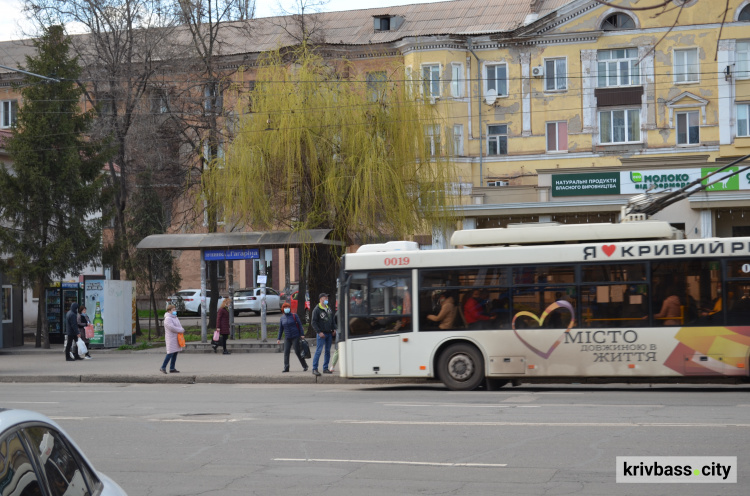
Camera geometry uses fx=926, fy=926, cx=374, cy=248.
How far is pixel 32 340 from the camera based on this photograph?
125ft

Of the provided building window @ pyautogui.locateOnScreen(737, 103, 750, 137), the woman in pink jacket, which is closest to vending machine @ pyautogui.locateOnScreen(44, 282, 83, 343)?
the woman in pink jacket

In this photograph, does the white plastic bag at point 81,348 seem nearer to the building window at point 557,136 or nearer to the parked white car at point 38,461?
the parked white car at point 38,461

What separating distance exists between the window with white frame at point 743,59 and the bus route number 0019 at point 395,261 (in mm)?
32719

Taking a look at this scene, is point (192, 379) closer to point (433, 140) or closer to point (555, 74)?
point (433, 140)

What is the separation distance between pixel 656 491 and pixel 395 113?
2360 cm

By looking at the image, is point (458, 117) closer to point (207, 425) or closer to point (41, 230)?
point (41, 230)

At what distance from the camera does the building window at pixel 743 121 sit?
149ft

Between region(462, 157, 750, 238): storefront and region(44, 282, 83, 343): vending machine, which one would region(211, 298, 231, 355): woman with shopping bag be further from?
region(462, 157, 750, 238): storefront

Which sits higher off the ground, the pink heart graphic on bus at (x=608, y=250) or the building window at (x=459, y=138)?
the building window at (x=459, y=138)

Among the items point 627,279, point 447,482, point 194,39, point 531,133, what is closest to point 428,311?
point 627,279

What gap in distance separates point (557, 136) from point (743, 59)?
31.6ft

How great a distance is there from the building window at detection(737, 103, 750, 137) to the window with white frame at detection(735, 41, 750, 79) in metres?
1.55

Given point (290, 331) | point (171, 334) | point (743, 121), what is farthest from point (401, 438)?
point (743, 121)

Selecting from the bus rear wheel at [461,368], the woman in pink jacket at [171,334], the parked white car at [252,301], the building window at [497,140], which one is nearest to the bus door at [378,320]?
the bus rear wheel at [461,368]
